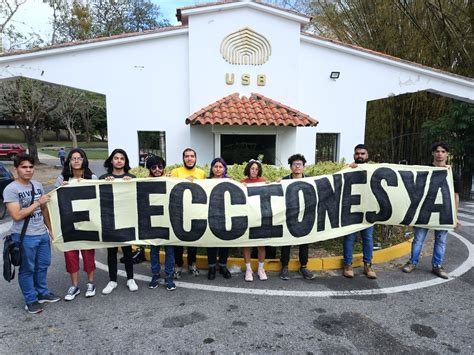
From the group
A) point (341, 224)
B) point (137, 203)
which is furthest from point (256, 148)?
point (137, 203)

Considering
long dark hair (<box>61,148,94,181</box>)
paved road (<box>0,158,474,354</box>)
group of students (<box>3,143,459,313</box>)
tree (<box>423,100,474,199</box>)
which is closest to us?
paved road (<box>0,158,474,354</box>)

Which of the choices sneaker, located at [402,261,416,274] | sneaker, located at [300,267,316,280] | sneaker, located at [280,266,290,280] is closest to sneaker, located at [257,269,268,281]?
sneaker, located at [280,266,290,280]

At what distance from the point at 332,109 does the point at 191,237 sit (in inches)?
244

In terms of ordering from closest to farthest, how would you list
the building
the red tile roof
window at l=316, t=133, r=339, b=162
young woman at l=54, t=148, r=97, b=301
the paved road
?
1. the paved road
2. young woman at l=54, t=148, r=97, b=301
3. the red tile roof
4. the building
5. window at l=316, t=133, r=339, b=162

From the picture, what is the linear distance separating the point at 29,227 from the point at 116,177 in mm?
1119

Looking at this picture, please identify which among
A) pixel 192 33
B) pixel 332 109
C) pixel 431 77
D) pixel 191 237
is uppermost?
pixel 192 33

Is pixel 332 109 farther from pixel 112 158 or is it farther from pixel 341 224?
pixel 112 158

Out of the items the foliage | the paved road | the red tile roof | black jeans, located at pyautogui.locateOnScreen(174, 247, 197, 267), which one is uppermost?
the foliage

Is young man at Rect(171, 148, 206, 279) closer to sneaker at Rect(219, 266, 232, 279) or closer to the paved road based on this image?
the paved road

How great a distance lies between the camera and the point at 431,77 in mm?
9141

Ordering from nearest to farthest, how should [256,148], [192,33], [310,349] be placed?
[310,349] < [192,33] < [256,148]

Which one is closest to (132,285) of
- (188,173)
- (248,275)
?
(248,275)

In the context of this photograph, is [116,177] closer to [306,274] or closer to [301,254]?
[301,254]

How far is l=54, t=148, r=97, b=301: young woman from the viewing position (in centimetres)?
415
